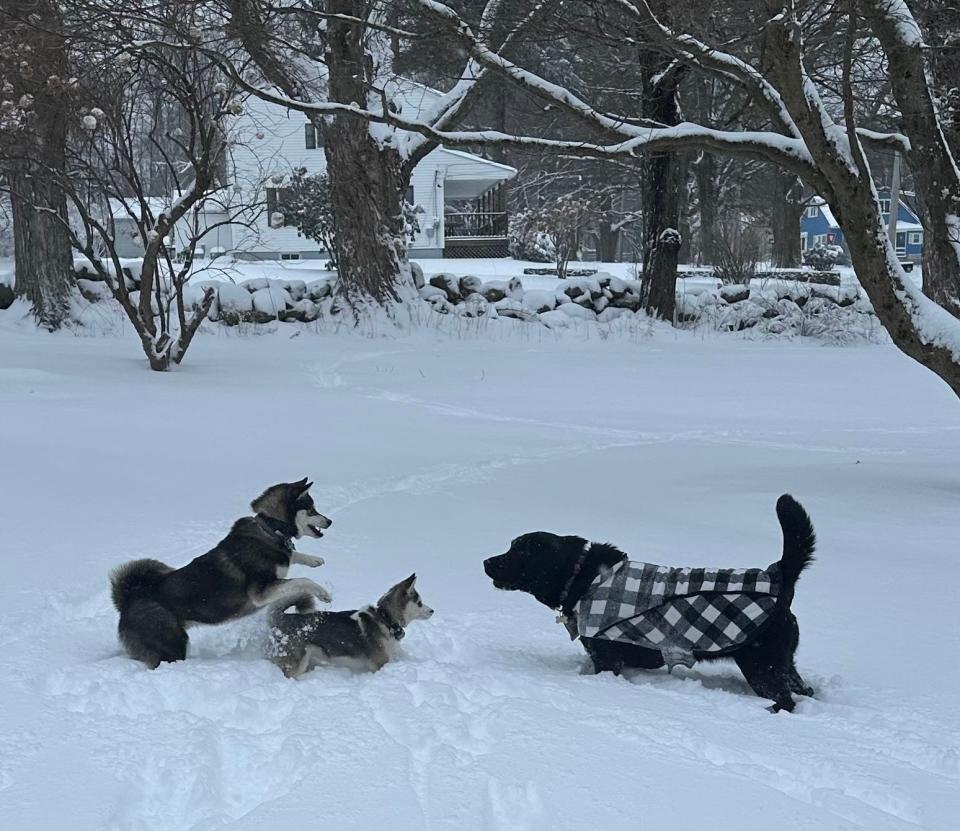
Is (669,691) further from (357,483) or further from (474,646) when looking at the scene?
(357,483)

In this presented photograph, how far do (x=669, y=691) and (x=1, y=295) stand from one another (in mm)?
17089

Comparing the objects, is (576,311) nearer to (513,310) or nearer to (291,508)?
(513,310)

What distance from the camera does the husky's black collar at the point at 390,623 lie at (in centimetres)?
473

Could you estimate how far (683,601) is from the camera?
4.55 metres

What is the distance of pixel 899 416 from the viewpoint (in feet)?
40.9

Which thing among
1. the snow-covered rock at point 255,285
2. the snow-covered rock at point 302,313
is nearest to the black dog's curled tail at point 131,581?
the snow-covered rock at point 302,313

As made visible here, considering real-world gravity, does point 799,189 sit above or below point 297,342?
above

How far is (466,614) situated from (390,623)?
2.22ft

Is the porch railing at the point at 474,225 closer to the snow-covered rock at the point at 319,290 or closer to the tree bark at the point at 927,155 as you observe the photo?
the snow-covered rock at the point at 319,290

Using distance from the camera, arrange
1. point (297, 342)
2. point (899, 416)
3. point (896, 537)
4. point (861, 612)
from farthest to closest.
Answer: point (297, 342), point (899, 416), point (896, 537), point (861, 612)

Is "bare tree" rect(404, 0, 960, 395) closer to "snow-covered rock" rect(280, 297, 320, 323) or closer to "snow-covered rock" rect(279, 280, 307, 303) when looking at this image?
"snow-covered rock" rect(280, 297, 320, 323)

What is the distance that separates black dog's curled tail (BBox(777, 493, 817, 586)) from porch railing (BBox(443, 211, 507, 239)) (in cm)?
4059

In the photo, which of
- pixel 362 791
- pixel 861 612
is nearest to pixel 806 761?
pixel 362 791

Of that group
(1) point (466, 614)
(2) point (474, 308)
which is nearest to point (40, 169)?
(2) point (474, 308)
